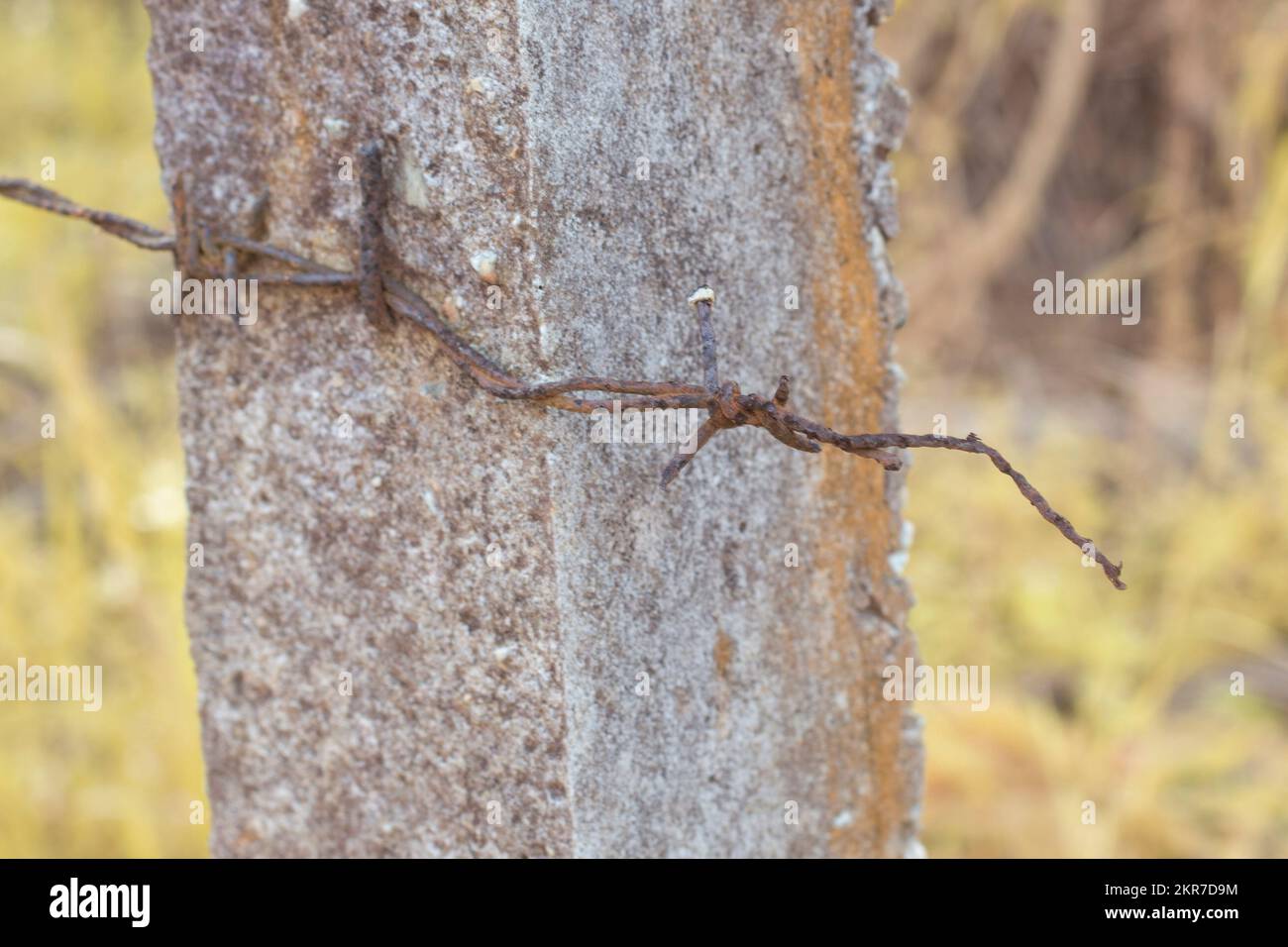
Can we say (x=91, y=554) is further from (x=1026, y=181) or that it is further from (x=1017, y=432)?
(x=1026, y=181)

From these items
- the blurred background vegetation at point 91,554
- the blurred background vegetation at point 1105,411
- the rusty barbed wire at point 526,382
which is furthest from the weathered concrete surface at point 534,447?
the blurred background vegetation at point 1105,411

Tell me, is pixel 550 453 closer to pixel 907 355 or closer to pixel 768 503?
pixel 768 503

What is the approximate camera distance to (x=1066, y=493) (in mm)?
3129

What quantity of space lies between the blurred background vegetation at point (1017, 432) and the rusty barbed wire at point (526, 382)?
101 cm

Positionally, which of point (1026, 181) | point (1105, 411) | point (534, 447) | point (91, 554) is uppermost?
point (1026, 181)

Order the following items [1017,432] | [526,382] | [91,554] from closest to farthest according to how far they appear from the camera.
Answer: [526,382], [91,554], [1017,432]

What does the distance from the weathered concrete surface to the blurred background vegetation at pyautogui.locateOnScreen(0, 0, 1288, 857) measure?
3.37ft

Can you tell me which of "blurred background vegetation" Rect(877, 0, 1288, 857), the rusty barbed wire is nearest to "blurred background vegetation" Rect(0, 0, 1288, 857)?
"blurred background vegetation" Rect(877, 0, 1288, 857)

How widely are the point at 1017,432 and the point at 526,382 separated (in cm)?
277

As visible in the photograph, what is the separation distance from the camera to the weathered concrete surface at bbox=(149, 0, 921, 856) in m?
0.84

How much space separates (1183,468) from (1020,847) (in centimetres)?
147

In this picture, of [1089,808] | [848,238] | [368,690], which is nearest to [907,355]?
[1089,808]

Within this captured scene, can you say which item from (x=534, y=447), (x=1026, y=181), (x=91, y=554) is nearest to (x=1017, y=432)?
(x=1026, y=181)

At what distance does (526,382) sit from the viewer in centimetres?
83
